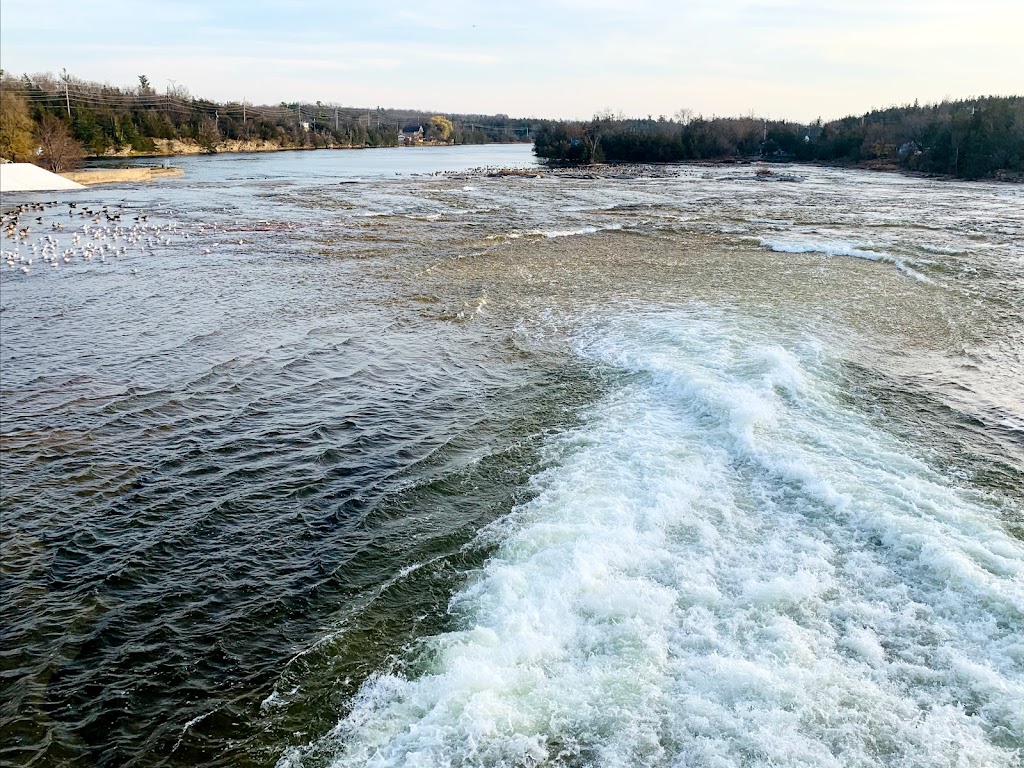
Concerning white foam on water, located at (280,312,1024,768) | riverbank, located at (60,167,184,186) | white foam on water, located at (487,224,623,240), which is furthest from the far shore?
white foam on water, located at (280,312,1024,768)

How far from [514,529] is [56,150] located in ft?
240

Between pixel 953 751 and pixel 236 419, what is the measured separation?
9860 mm

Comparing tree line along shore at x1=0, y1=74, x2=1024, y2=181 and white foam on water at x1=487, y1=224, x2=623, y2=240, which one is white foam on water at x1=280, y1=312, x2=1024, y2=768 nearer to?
white foam on water at x1=487, y1=224, x2=623, y2=240

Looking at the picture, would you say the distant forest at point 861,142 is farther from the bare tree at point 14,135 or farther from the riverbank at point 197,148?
the bare tree at point 14,135

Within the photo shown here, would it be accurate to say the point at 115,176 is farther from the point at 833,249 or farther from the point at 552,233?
the point at 833,249

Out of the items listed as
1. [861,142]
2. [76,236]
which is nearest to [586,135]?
[861,142]

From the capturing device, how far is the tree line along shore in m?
64.6

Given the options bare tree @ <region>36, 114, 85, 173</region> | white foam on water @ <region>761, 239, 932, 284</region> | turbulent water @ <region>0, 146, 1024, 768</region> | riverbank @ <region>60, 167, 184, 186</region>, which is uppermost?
bare tree @ <region>36, 114, 85, 173</region>

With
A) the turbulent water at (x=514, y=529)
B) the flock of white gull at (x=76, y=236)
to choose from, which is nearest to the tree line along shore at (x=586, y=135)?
the flock of white gull at (x=76, y=236)

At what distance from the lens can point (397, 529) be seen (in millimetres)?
7840

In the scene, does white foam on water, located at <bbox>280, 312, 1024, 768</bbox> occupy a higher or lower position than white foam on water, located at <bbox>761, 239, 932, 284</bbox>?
lower

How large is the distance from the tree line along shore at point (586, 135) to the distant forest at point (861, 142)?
0.47ft

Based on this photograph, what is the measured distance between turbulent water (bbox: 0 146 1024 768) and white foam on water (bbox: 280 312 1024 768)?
0.03m

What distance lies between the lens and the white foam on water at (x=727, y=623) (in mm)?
4867
